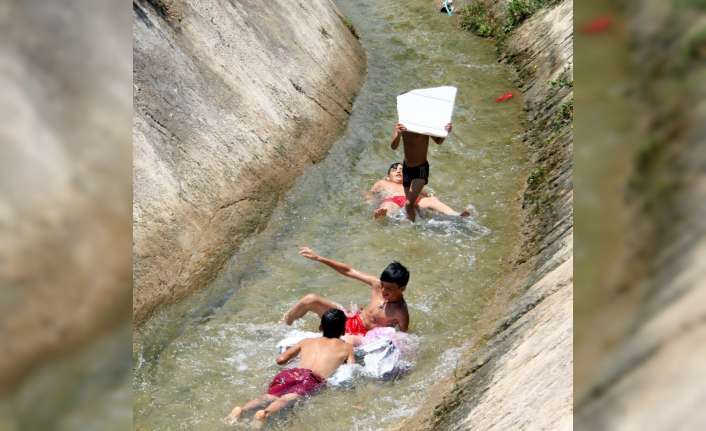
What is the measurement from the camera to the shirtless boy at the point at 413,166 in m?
8.44

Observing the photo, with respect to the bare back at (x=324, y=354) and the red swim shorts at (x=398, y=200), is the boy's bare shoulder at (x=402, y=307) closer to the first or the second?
the bare back at (x=324, y=354)

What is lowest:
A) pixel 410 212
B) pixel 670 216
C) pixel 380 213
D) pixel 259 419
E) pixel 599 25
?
pixel 410 212

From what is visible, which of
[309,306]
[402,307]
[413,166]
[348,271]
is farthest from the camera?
[413,166]

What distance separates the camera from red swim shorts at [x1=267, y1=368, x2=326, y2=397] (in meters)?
6.09

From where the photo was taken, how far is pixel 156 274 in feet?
23.3

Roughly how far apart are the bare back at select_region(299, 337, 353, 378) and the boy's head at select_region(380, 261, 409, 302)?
0.53m

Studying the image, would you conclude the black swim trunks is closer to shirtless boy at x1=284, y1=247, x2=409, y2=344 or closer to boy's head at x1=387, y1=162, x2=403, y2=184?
boy's head at x1=387, y1=162, x2=403, y2=184

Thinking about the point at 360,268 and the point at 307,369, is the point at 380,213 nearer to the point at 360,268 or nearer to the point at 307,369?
the point at 360,268

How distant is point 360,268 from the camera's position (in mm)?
7848

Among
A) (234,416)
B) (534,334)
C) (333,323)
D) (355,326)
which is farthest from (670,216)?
(355,326)

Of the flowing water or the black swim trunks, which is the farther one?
the black swim trunks

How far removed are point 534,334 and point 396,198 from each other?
13.0 ft

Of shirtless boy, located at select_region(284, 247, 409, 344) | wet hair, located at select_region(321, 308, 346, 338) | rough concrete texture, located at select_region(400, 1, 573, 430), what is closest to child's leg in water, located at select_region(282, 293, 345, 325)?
shirtless boy, located at select_region(284, 247, 409, 344)

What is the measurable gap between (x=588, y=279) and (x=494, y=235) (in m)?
7.22
